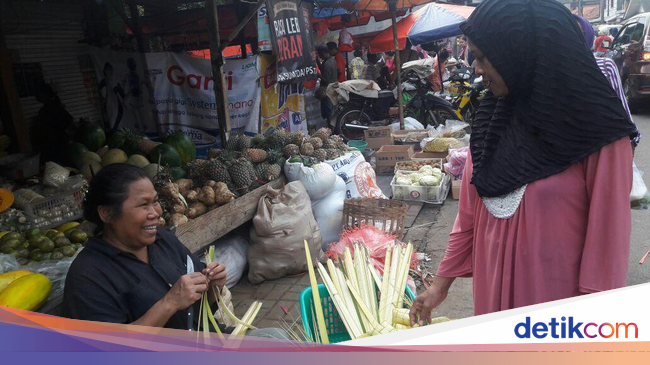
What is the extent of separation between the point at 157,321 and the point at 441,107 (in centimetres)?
850

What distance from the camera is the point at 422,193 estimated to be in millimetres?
5887

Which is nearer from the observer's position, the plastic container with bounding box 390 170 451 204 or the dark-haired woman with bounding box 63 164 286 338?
the dark-haired woman with bounding box 63 164 286 338

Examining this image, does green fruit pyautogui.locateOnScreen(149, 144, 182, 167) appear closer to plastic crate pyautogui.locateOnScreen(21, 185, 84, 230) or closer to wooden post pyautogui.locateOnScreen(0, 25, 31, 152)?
plastic crate pyautogui.locateOnScreen(21, 185, 84, 230)

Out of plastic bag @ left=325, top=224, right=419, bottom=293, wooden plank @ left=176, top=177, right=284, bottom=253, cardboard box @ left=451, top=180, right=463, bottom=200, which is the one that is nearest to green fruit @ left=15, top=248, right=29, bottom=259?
wooden plank @ left=176, top=177, right=284, bottom=253

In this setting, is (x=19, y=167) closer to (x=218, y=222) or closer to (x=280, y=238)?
(x=218, y=222)

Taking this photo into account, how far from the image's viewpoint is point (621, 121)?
1.33 m

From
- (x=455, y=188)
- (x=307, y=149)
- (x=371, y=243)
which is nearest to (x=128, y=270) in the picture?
(x=371, y=243)

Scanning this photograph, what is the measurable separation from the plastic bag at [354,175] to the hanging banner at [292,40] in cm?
215

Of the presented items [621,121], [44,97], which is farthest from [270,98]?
[621,121]

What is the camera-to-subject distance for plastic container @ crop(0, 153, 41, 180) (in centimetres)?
415

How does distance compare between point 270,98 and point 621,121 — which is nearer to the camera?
point 621,121

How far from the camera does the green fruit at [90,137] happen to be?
5043 mm

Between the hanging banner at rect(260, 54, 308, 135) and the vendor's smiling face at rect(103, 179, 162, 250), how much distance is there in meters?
4.90

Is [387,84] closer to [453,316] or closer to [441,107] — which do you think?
[441,107]
